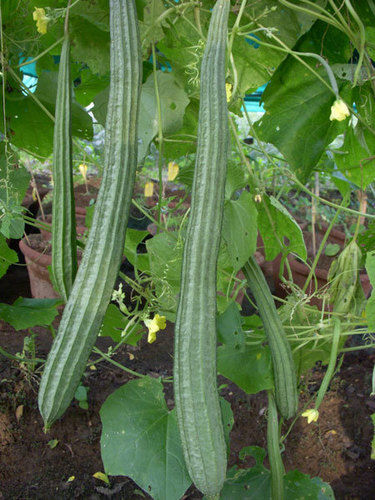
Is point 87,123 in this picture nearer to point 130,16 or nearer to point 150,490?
point 130,16

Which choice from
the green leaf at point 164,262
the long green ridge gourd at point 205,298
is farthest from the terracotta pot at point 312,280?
the long green ridge gourd at point 205,298

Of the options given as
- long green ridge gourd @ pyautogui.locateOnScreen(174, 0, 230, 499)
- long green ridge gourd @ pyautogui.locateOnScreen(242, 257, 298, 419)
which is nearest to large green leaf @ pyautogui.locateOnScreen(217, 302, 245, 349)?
long green ridge gourd @ pyautogui.locateOnScreen(242, 257, 298, 419)

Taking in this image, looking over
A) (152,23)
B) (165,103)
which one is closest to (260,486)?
(165,103)

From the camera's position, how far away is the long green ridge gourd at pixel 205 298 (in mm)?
786

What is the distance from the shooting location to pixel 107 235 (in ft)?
2.68

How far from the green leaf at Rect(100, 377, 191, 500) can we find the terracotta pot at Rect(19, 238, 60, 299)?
1.71 m

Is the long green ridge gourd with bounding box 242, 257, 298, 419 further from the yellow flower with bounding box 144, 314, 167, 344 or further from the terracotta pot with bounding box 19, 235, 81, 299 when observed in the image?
the terracotta pot with bounding box 19, 235, 81, 299

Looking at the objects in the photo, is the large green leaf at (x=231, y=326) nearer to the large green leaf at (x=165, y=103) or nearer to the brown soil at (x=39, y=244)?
the large green leaf at (x=165, y=103)

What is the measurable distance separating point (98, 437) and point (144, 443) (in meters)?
0.96

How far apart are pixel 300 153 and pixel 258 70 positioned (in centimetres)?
32

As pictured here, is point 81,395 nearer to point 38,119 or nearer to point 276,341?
point 38,119

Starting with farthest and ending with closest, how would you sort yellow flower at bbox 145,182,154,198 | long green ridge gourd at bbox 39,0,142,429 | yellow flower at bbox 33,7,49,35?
1. yellow flower at bbox 145,182,154,198
2. yellow flower at bbox 33,7,49,35
3. long green ridge gourd at bbox 39,0,142,429

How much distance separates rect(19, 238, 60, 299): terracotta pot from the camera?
2900mm

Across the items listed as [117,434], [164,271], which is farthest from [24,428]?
[164,271]
